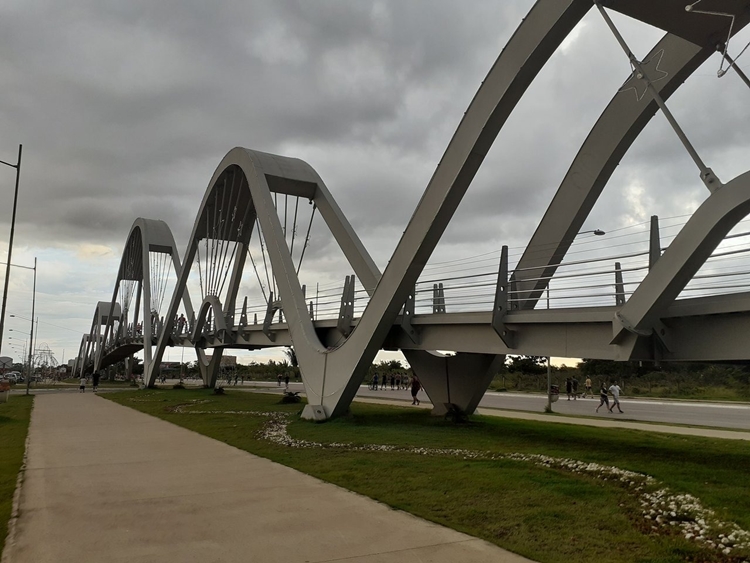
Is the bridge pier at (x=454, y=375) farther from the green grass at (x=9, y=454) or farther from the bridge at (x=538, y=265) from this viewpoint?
the green grass at (x=9, y=454)

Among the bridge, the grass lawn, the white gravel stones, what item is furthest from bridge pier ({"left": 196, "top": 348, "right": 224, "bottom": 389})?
the white gravel stones

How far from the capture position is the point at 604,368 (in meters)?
62.8

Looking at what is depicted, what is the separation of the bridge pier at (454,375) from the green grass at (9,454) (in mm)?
10062

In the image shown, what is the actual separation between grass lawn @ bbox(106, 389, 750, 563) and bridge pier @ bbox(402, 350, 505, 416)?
1031 millimetres

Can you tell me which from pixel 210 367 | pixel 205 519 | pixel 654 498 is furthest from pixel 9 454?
pixel 210 367

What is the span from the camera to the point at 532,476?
29.6ft

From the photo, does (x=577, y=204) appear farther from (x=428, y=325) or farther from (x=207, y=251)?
(x=207, y=251)

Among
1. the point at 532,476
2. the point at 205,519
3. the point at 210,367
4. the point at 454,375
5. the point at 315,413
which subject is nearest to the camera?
the point at 205,519

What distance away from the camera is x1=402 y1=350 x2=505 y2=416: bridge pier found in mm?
17094

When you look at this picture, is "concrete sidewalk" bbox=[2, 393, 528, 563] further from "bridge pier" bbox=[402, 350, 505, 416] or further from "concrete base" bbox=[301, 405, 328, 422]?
"bridge pier" bbox=[402, 350, 505, 416]

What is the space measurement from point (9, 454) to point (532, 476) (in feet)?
33.5

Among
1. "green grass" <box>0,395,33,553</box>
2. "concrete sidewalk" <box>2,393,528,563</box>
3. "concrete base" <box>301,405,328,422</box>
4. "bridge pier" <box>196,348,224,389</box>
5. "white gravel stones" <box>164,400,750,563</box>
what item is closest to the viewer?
"concrete sidewalk" <box>2,393,528,563</box>

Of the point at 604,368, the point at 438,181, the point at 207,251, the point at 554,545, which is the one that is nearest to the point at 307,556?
the point at 554,545

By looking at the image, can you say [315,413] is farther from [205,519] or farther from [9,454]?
[205,519]
